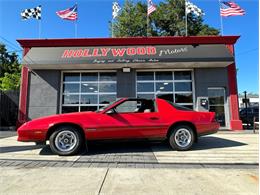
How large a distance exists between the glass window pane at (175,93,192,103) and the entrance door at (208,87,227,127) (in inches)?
43.0

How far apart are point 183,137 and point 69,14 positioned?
437 inches

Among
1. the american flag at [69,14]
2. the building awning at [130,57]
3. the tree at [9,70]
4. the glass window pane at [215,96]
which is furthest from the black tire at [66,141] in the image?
the tree at [9,70]

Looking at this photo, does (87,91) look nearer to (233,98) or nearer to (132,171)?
(233,98)

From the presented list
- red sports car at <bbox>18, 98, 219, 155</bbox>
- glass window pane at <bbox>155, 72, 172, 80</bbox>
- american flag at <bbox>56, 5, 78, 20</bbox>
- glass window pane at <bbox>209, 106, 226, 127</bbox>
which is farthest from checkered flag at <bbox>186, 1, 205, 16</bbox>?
red sports car at <bbox>18, 98, 219, 155</bbox>

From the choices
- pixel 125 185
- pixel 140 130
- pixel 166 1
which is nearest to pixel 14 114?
pixel 140 130

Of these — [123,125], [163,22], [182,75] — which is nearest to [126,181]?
[123,125]

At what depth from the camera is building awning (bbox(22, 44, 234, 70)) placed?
434 inches

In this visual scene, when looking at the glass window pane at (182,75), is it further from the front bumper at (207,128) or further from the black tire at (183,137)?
the black tire at (183,137)

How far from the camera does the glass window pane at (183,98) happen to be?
1202cm

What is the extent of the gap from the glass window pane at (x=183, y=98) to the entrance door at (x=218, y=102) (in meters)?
1.09

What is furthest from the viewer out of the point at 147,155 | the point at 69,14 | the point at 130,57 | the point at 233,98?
the point at 69,14

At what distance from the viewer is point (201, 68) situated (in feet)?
39.1

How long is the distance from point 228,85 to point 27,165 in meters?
10.6

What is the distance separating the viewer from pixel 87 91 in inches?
479
